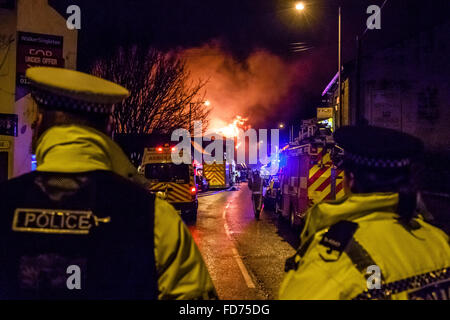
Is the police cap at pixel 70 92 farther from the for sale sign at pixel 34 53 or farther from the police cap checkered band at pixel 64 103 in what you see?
the for sale sign at pixel 34 53

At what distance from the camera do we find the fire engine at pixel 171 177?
13.6m

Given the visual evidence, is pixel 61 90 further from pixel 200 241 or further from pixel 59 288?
pixel 200 241

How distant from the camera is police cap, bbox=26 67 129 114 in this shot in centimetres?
168

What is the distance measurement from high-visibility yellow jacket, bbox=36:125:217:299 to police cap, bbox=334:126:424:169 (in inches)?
36.2

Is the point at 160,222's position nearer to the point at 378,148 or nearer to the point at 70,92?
the point at 70,92

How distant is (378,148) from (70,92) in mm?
1440

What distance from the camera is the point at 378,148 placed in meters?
1.84

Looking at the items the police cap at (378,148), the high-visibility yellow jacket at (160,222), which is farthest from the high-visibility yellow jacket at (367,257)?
the high-visibility yellow jacket at (160,222)

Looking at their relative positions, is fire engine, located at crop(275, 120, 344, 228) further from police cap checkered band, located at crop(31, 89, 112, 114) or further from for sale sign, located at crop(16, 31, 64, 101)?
police cap checkered band, located at crop(31, 89, 112, 114)

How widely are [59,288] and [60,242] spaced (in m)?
0.18

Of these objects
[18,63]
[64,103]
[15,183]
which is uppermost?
[18,63]

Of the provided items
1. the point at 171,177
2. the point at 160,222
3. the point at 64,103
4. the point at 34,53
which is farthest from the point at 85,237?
the point at 171,177

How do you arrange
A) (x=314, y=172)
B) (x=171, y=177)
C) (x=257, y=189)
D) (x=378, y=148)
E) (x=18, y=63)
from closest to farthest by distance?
(x=378, y=148), (x=18, y=63), (x=314, y=172), (x=171, y=177), (x=257, y=189)

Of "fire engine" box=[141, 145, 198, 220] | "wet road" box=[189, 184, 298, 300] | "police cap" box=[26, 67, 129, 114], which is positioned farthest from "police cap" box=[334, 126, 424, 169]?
"fire engine" box=[141, 145, 198, 220]
